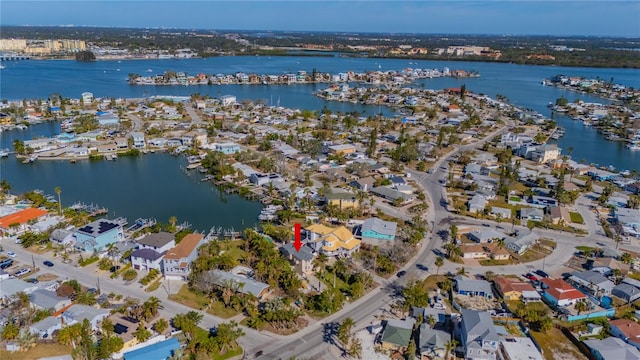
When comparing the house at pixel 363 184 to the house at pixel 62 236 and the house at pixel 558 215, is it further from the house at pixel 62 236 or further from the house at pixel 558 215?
the house at pixel 62 236

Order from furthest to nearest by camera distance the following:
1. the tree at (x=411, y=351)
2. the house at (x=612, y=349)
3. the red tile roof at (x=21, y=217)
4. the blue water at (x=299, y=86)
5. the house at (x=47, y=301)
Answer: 1. the blue water at (x=299, y=86)
2. the red tile roof at (x=21, y=217)
3. the house at (x=47, y=301)
4. the house at (x=612, y=349)
5. the tree at (x=411, y=351)

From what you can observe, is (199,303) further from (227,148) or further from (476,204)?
(227,148)

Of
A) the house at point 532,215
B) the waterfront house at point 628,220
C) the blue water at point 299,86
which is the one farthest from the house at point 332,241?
the blue water at point 299,86

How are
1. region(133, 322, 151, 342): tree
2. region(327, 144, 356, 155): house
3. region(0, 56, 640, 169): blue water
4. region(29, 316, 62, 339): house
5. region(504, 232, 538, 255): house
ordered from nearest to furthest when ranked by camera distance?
region(133, 322, 151, 342): tree → region(29, 316, 62, 339): house → region(504, 232, 538, 255): house → region(327, 144, 356, 155): house → region(0, 56, 640, 169): blue water

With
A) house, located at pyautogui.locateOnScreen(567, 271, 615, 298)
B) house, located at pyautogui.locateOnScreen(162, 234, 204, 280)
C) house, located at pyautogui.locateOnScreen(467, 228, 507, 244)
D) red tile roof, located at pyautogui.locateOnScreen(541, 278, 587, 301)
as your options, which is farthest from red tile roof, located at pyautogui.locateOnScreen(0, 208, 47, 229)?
house, located at pyautogui.locateOnScreen(567, 271, 615, 298)

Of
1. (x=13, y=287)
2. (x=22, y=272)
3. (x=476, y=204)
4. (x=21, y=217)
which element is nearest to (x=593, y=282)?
(x=476, y=204)

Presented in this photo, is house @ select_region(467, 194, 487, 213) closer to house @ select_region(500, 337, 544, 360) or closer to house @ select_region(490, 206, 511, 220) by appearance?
house @ select_region(490, 206, 511, 220)

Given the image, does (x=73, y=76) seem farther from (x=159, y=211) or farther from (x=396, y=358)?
(x=396, y=358)
